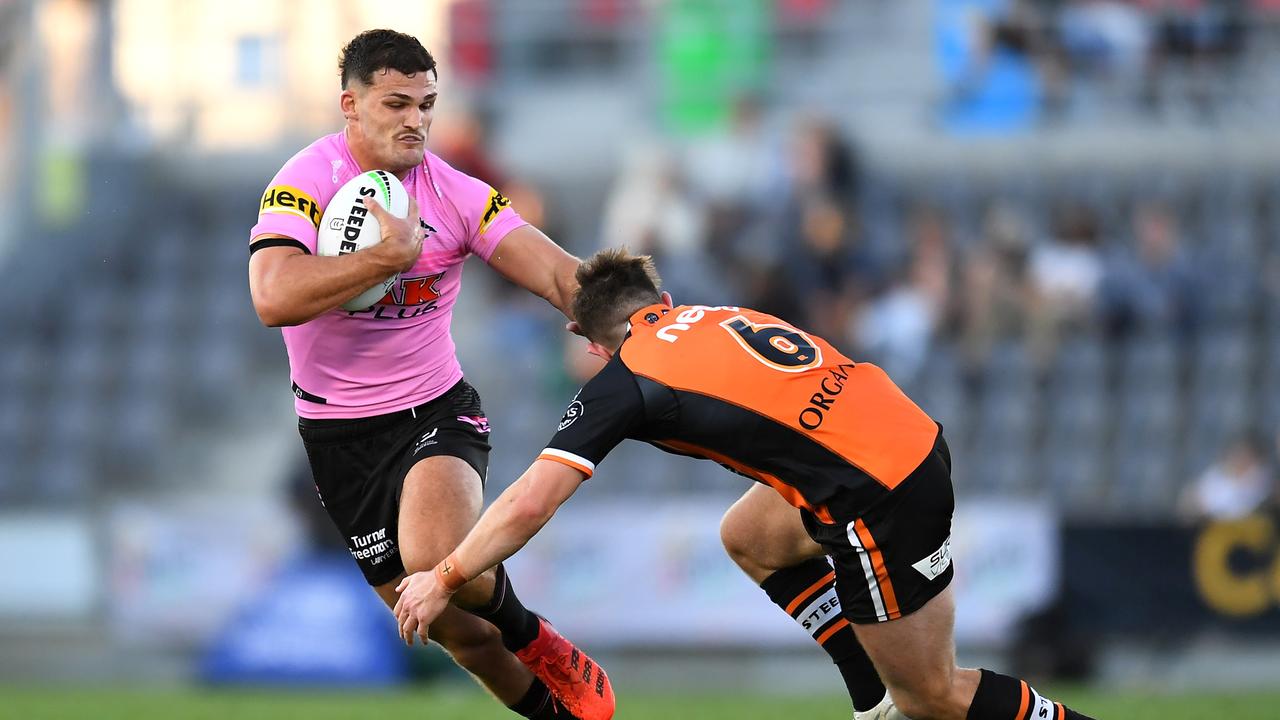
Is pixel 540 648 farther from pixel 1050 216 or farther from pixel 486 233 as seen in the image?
pixel 1050 216

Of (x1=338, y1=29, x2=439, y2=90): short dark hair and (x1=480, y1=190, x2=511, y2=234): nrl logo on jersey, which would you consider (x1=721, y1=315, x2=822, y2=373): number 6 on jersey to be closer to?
(x1=480, y1=190, x2=511, y2=234): nrl logo on jersey

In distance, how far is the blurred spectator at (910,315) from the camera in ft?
48.3

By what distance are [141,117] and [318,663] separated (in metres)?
7.74

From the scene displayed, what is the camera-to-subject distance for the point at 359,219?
662cm

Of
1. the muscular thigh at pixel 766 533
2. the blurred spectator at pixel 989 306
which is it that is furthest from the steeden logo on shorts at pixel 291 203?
the blurred spectator at pixel 989 306

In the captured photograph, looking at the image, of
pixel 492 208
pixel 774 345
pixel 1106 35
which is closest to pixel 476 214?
pixel 492 208

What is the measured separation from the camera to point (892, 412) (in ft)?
21.1

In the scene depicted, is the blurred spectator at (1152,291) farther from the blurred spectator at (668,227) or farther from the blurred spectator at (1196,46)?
the blurred spectator at (668,227)

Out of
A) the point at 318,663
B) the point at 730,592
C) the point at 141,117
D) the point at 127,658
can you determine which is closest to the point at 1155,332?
the point at 730,592

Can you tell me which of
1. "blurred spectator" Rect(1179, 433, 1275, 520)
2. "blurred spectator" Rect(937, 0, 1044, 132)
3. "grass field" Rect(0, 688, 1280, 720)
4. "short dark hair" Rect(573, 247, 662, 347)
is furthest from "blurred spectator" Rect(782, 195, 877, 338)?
"short dark hair" Rect(573, 247, 662, 347)

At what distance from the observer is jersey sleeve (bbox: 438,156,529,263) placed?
23.4 feet

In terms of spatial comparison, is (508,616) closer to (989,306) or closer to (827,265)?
(827,265)

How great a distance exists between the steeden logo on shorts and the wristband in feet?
4.68

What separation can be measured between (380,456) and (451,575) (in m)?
1.08
